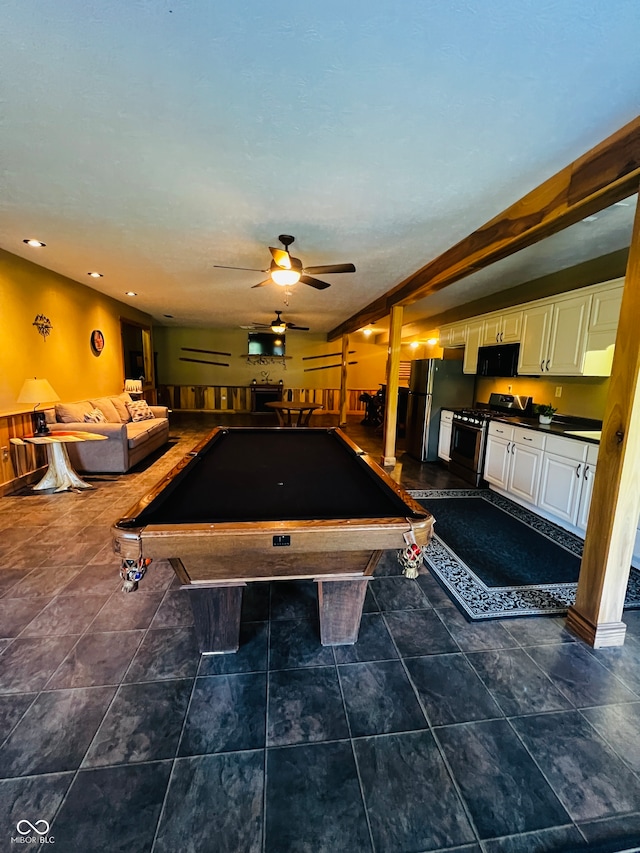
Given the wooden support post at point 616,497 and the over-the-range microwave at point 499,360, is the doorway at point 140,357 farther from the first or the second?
the wooden support post at point 616,497

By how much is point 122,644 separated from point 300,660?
93 cm

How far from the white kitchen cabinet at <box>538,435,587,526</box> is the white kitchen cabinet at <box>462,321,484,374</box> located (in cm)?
195

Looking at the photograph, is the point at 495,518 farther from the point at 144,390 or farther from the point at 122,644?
the point at 144,390

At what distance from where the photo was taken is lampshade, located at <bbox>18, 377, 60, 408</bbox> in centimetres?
345

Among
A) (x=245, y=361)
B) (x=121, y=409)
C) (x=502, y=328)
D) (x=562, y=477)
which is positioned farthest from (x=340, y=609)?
(x=245, y=361)

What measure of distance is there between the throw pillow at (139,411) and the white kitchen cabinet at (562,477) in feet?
19.0

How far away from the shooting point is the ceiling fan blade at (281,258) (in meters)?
2.79

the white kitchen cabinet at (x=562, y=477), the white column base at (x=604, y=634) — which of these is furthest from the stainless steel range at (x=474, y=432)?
the white column base at (x=604, y=634)

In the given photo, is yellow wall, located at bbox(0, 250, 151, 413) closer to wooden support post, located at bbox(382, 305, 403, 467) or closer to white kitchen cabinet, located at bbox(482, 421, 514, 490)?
wooden support post, located at bbox(382, 305, 403, 467)

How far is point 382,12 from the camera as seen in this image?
3.70 ft

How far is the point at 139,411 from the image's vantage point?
19.3 feet

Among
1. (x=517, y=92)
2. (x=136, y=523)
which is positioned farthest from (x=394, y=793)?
(x=517, y=92)

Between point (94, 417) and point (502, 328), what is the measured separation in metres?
5.51

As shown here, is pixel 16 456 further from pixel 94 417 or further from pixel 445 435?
pixel 445 435
